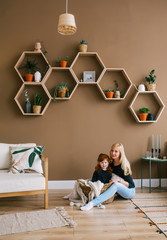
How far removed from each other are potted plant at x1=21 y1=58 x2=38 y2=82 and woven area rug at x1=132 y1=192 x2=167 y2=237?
2.49 m

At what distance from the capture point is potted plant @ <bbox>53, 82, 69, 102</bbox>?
4.12m

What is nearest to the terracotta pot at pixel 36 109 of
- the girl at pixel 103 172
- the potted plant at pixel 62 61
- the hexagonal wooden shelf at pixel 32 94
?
the hexagonal wooden shelf at pixel 32 94

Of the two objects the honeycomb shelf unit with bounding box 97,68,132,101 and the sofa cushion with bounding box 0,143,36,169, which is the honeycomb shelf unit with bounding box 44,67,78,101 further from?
the sofa cushion with bounding box 0,143,36,169

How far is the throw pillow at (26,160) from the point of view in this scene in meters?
3.54

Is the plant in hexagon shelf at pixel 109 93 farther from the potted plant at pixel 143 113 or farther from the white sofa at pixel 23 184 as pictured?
the white sofa at pixel 23 184

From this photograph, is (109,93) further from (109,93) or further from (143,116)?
(143,116)

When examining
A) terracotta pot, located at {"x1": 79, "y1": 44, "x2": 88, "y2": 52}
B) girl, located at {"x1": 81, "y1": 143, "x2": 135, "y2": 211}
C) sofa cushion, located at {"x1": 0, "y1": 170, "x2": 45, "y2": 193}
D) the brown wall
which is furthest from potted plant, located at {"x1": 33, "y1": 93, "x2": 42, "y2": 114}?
girl, located at {"x1": 81, "y1": 143, "x2": 135, "y2": 211}

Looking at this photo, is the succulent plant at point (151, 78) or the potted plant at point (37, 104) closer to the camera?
the potted plant at point (37, 104)

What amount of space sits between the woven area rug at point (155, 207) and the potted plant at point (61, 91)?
77.5 inches

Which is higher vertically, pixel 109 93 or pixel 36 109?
pixel 109 93

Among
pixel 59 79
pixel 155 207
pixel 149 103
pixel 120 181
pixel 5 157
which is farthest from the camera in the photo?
pixel 149 103

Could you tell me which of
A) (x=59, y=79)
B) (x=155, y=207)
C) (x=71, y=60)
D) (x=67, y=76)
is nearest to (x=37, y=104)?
(x=59, y=79)

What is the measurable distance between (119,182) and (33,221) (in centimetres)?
132

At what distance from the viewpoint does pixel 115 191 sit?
135 inches
